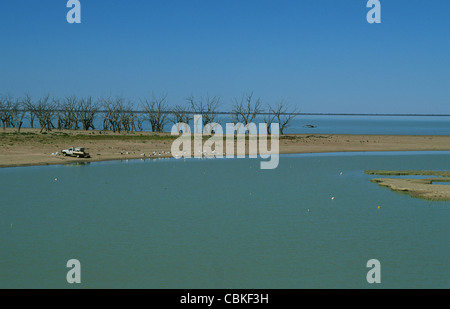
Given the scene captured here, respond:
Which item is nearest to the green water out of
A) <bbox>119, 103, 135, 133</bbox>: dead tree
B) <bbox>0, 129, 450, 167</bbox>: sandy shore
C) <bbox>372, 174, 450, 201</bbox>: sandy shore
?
<bbox>372, 174, 450, 201</bbox>: sandy shore

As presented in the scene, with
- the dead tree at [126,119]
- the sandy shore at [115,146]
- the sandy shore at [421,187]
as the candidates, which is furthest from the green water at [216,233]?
the dead tree at [126,119]

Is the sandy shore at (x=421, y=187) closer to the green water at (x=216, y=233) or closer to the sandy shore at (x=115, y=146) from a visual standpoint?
the green water at (x=216, y=233)

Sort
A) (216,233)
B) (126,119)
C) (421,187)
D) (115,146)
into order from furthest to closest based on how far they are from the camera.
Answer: (126,119) → (115,146) → (421,187) → (216,233)

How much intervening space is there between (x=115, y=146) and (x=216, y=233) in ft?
111

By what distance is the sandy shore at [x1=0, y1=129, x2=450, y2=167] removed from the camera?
39.8 m

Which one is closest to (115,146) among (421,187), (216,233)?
(421,187)

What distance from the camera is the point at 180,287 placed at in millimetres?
12672

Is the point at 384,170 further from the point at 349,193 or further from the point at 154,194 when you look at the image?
the point at 154,194

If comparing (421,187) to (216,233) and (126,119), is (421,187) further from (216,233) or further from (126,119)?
(126,119)

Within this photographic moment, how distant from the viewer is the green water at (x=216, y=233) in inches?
529

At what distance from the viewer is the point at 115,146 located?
164 ft

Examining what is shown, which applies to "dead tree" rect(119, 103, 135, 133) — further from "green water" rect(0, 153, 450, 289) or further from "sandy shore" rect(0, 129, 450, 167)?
"green water" rect(0, 153, 450, 289)
